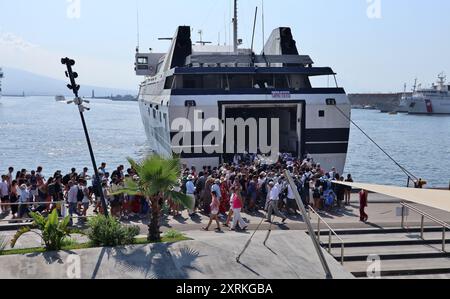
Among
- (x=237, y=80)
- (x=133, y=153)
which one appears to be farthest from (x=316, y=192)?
(x=133, y=153)

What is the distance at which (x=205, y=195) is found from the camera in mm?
15250

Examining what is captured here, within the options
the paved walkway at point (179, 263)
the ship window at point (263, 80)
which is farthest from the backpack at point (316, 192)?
the ship window at point (263, 80)

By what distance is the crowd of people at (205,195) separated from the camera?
46.1 feet

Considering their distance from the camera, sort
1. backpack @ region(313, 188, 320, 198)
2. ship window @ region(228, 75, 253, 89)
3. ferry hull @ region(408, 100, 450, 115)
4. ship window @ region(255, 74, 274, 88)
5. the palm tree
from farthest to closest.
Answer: ferry hull @ region(408, 100, 450, 115) < ship window @ region(228, 75, 253, 89) < ship window @ region(255, 74, 274, 88) < backpack @ region(313, 188, 320, 198) < the palm tree

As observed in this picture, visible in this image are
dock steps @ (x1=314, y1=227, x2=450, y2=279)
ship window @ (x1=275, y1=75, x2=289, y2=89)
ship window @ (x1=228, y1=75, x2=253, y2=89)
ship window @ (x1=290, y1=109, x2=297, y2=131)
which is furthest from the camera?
ship window @ (x1=228, y1=75, x2=253, y2=89)

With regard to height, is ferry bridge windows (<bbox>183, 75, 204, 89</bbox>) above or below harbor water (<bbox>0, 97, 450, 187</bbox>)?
above

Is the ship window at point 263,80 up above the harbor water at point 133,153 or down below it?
above

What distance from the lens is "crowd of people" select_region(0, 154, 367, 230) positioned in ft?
46.1

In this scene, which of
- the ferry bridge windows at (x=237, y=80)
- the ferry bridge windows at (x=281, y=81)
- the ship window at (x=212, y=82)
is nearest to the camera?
the ferry bridge windows at (x=237, y=80)

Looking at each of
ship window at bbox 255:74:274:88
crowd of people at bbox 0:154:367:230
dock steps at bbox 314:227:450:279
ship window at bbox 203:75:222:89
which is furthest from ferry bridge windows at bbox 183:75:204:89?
dock steps at bbox 314:227:450:279

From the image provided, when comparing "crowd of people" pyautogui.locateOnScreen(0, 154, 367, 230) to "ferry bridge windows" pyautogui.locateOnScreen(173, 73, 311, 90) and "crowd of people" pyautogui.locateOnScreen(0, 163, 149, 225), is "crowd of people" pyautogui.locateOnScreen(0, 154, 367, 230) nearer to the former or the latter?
"crowd of people" pyautogui.locateOnScreen(0, 163, 149, 225)

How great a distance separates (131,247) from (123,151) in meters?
42.3
